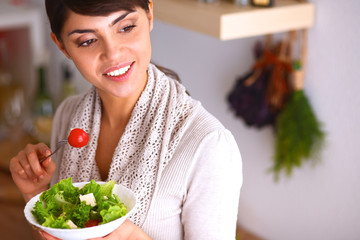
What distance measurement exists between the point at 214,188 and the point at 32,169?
34 centimetres

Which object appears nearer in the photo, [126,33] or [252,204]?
[126,33]

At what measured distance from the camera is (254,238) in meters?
1.59

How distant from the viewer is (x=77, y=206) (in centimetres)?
70

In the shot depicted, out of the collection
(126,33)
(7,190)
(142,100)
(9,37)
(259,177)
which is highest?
(126,33)

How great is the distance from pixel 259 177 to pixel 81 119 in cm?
71

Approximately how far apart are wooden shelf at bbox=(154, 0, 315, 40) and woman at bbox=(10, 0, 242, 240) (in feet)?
0.86

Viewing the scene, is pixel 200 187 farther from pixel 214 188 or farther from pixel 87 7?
pixel 87 7

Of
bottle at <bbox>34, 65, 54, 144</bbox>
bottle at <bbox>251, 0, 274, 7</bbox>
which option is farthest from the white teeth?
bottle at <bbox>34, 65, 54, 144</bbox>

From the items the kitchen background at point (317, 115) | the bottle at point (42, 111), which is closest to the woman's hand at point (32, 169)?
the kitchen background at point (317, 115)

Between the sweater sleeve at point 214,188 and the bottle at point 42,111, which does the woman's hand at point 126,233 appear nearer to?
the sweater sleeve at point 214,188

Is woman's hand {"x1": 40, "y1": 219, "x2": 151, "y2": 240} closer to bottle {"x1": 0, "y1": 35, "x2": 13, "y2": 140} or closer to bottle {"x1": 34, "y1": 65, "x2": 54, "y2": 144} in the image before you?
bottle {"x1": 34, "y1": 65, "x2": 54, "y2": 144}

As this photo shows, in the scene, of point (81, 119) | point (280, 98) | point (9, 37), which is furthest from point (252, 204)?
point (9, 37)

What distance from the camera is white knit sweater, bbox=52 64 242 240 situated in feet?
2.62

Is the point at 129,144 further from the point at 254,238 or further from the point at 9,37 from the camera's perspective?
the point at 9,37
